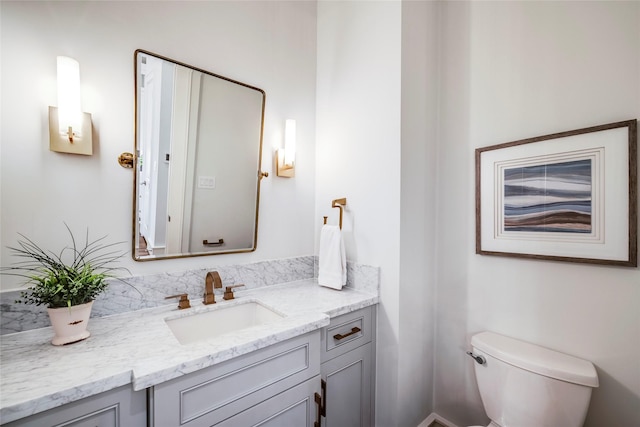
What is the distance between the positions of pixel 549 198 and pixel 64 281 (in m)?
1.98

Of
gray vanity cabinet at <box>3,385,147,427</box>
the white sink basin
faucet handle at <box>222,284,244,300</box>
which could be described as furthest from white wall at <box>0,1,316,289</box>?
gray vanity cabinet at <box>3,385,147,427</box>

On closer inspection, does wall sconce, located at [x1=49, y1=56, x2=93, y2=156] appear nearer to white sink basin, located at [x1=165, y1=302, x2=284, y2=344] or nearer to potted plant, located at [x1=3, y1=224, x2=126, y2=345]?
potted plant, located at [x1=3, y1=224, x2=126, y2=345]

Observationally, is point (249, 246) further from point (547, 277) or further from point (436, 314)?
point (547, 277)

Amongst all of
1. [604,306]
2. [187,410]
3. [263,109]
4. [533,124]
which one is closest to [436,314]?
[604,306]

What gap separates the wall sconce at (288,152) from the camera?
168 centimetres

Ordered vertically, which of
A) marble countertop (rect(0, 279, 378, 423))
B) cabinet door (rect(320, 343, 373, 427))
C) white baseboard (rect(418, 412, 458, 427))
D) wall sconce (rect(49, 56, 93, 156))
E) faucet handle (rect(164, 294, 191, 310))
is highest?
wall sconce (rect(49, 56, 93, 156))

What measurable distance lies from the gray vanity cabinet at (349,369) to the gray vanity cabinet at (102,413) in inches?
28.2

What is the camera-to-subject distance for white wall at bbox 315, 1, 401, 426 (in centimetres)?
146

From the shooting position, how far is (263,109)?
5.41ft

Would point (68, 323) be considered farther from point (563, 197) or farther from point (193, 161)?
point (563, 197)

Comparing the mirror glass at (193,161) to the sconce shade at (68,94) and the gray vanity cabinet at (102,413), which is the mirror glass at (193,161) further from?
the gray vanity cabinet at (102,413)

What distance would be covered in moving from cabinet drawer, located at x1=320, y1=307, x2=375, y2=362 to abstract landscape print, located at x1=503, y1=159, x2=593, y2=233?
34.2 inches

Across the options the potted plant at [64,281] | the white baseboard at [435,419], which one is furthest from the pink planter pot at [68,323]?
the white baseboard at [435,419]

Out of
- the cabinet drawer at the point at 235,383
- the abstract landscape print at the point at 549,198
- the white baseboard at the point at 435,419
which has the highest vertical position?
the abstract landscape print at the point at 549,198
